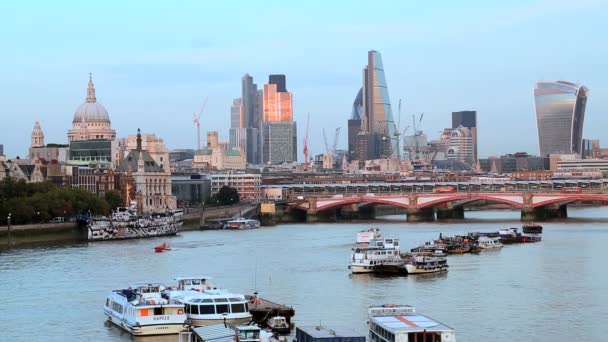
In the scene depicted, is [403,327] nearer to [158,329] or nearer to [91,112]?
[158,329]

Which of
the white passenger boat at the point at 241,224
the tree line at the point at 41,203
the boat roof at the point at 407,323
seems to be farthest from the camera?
the white passenger boat at the point at 241,224

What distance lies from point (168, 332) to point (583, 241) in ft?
104

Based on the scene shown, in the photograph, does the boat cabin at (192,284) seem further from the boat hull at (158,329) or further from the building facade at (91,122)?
the building facade at (91,122)

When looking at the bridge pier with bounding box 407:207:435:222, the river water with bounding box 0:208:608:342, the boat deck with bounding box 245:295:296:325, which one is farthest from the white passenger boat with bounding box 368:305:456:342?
the bridge pier with bounding box 407:207:435:222

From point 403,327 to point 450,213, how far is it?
66670mm

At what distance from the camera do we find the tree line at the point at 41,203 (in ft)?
205

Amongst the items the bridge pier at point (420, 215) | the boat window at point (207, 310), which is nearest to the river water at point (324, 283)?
the boat window at point (207, 310)

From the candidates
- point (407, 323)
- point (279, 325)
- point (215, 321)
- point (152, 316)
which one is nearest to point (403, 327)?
point (407, 323)

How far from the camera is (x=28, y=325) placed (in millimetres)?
31297

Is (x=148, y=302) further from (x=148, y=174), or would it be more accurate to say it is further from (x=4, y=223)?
(x=148, y=174)

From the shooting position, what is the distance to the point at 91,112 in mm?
124812

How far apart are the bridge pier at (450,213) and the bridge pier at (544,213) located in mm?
7093

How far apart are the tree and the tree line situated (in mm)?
1926

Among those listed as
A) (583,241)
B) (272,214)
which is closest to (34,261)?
(583,241)
